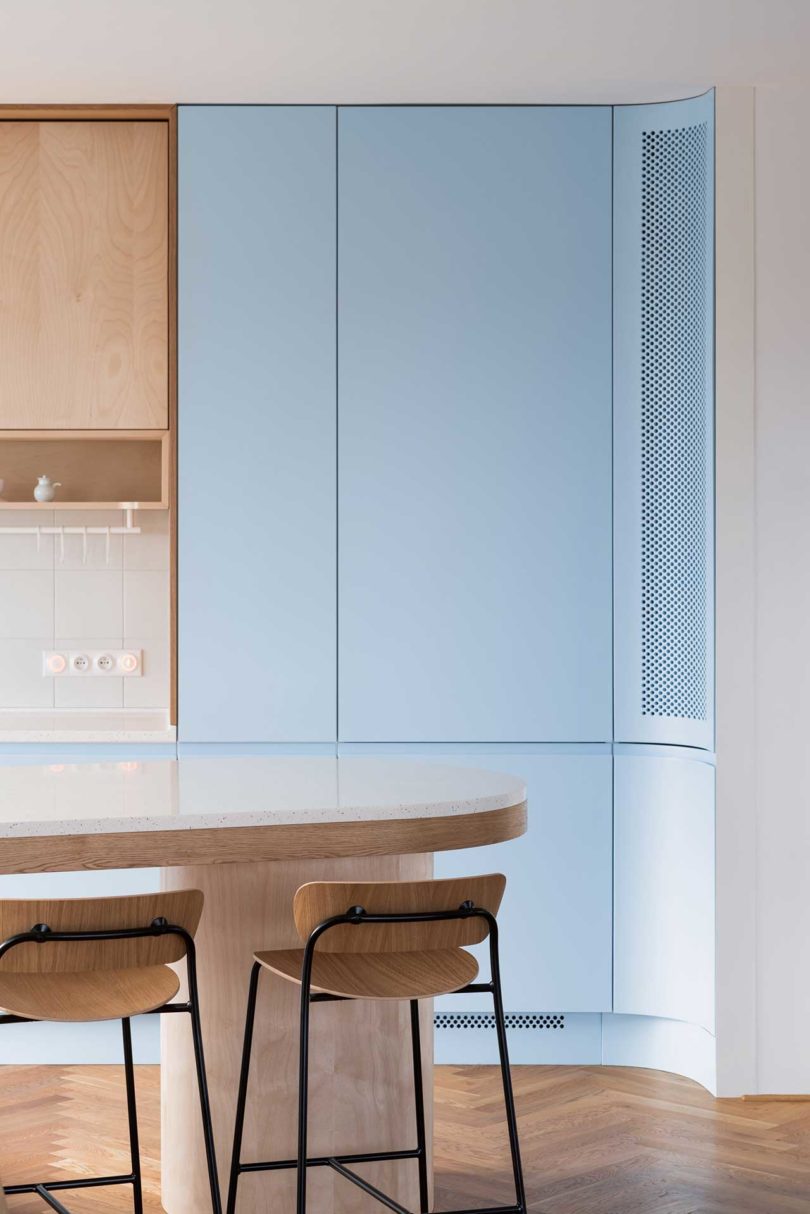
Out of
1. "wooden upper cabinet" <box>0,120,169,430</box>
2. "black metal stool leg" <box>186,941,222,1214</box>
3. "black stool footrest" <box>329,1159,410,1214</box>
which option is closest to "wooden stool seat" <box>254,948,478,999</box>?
"black metal stool leg" <box>186,941,222,1214</box>

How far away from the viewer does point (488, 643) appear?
148 inches

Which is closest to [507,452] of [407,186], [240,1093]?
[407,186]

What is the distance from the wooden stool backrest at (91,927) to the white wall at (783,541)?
2.05 meters

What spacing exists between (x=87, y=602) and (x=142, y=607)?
7.2 inches

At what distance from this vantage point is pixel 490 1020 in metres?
3.72

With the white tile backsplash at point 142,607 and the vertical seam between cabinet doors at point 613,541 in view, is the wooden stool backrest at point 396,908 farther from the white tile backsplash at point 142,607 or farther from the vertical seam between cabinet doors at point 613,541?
the white tile backsplash at point 142,607

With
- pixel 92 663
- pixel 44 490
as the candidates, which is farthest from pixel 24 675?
pixel 44 490

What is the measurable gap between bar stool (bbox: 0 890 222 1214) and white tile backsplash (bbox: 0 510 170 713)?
88.4 inches

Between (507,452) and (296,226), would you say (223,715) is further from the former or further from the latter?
(296,226)

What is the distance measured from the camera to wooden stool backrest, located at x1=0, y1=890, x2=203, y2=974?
1.96 meters

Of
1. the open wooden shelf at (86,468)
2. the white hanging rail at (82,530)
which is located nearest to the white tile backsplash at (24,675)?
the white hanging rail at (82,530)

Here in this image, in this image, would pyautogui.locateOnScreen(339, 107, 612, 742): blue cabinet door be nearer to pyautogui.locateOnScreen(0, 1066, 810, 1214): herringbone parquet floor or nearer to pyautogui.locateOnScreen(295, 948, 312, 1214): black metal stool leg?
pyautogui.locateOnScreen(0, 1066, 810, 1214): herringbone parquet floor

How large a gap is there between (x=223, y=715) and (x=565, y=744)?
3.28 ft

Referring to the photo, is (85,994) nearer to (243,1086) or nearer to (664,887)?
(243,1086)
